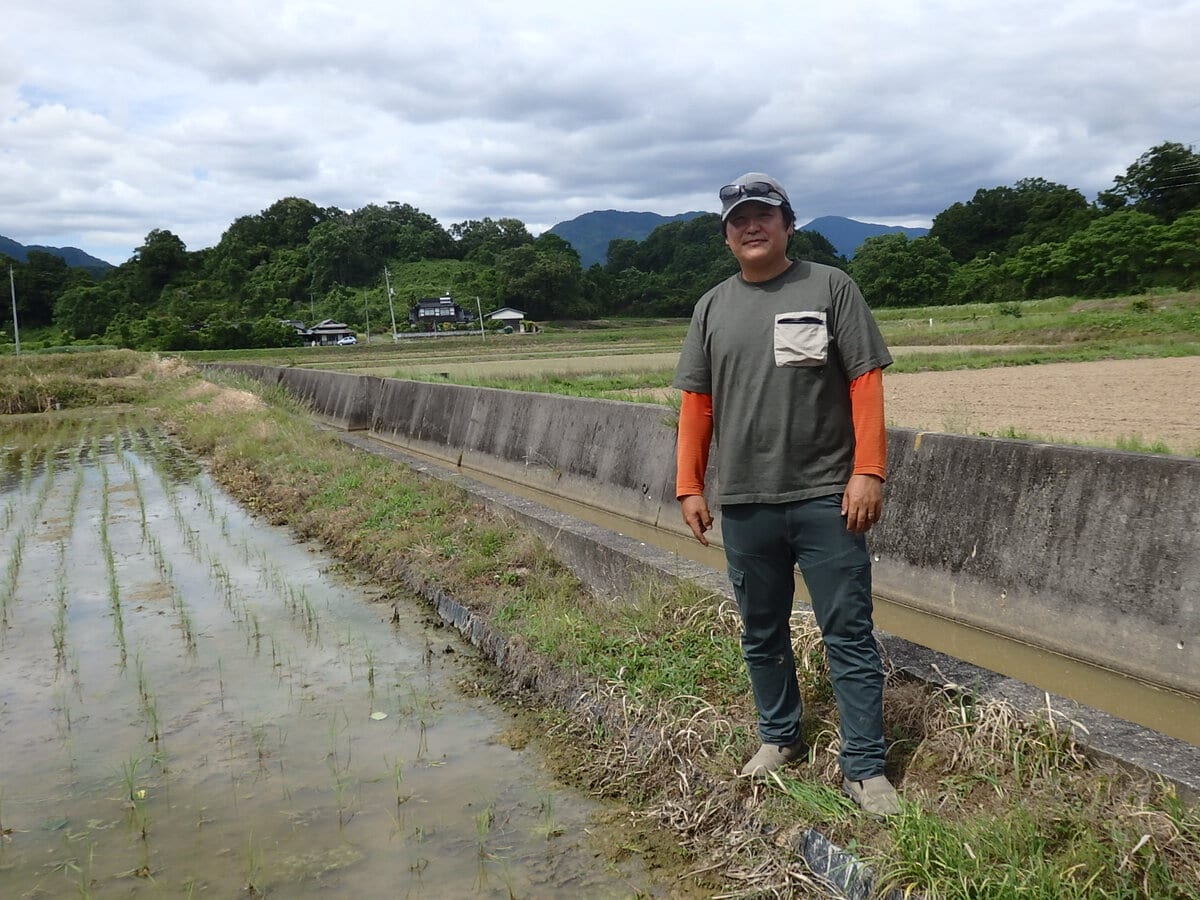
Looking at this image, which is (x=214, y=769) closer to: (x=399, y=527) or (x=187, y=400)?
(x=399, y=527)

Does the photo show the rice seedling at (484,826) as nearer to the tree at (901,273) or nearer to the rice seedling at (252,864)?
the rice seedling at (252,864)

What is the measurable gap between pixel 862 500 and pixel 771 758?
3.00ft

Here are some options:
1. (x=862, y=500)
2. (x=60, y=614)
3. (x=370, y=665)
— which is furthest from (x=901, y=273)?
(x=862, y=500)

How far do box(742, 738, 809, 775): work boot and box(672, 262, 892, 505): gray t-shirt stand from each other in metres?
0.80

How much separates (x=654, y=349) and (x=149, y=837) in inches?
1467

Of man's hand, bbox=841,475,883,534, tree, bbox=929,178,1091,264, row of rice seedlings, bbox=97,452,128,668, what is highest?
tree, bbox=929,178,1091,264

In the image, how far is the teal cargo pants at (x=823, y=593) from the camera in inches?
101

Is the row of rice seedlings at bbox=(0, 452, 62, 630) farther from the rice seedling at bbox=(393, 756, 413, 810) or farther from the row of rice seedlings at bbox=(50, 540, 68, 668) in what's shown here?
the rice seedling at bbox=(393, 756, 413, 810)

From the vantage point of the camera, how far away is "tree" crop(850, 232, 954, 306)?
189ft

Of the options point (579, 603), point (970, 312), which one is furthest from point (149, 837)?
point (970, 312)

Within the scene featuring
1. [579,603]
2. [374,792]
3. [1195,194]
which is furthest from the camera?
[1195,194]

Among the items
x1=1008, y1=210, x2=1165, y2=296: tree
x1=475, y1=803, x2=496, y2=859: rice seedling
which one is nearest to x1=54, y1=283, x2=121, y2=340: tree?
x1=1008, y1=210, x2=1165, y2=296: tree

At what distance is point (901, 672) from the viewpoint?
10.5 feet

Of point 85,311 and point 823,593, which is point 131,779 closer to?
point 823,593
